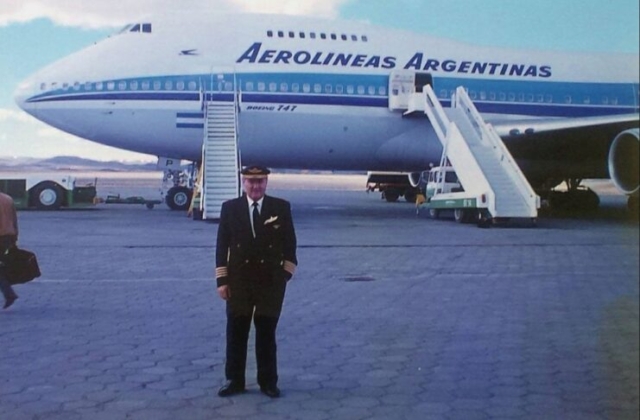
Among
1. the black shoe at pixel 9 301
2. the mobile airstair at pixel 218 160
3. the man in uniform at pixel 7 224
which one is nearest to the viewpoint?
the man in uniform at pixel 7 224

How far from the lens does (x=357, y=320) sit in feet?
22.0

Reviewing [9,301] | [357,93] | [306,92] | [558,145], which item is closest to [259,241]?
[9,301]

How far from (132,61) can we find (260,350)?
1445 cm

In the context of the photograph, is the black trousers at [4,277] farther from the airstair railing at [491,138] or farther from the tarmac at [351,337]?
the airstair railing at [491,138]

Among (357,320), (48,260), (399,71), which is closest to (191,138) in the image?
(399,71)

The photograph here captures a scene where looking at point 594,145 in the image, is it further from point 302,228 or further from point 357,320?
point 357,320

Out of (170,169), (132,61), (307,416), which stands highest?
(132,61)

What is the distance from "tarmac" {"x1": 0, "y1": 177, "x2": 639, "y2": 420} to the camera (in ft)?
14.0

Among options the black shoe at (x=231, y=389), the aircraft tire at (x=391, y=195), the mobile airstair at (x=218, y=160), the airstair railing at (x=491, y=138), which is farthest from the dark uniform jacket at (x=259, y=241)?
the aircraft tire at (x=391, y=195)

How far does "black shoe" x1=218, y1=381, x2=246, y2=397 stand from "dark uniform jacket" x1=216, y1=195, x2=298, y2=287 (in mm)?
613

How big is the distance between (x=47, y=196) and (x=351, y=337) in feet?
48.9

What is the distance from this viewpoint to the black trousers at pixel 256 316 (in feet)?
14.2

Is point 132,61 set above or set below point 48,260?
above

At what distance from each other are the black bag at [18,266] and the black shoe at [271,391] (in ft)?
10.5
